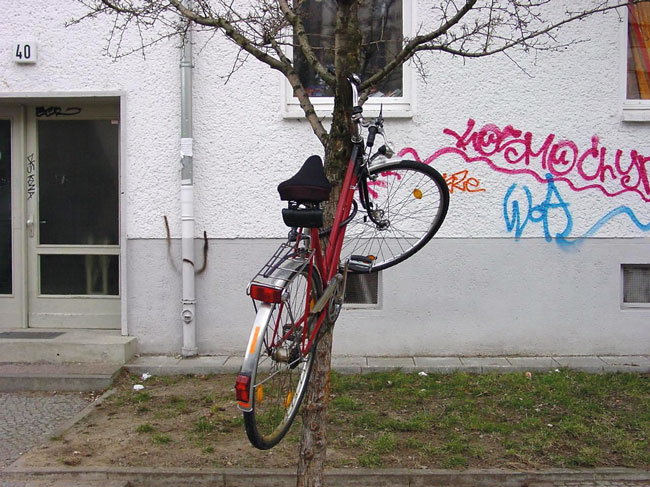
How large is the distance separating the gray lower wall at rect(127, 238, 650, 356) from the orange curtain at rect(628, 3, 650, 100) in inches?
61.9

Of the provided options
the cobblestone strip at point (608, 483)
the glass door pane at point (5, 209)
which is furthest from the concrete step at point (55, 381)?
the cobblestone strip at point (608, 483)

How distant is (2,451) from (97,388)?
142 centimetres

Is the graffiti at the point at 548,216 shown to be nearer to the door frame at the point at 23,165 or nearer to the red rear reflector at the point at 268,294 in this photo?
the door frame at the point at 23,165

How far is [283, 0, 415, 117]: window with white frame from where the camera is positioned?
7113 mm

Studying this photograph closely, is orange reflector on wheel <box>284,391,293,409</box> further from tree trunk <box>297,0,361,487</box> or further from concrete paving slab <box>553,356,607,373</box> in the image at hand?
concrete paving slab <box>553,356,607,373</box>

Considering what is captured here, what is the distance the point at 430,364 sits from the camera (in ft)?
22.4

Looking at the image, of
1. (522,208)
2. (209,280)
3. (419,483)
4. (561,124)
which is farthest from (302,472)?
(561,124)

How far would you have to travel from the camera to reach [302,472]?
3.65 meters

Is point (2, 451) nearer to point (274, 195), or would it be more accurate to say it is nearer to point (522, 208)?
point (274, 195)

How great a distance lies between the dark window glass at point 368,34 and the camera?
723 cm

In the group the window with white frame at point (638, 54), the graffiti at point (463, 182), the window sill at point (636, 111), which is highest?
the window with white frame at point (638, 54)

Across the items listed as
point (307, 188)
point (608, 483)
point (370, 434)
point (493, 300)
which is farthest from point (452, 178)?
point (307, 188)

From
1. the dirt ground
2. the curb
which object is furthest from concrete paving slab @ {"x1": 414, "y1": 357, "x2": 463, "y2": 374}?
the curb

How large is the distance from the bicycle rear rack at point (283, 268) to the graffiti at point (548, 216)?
4228mm
